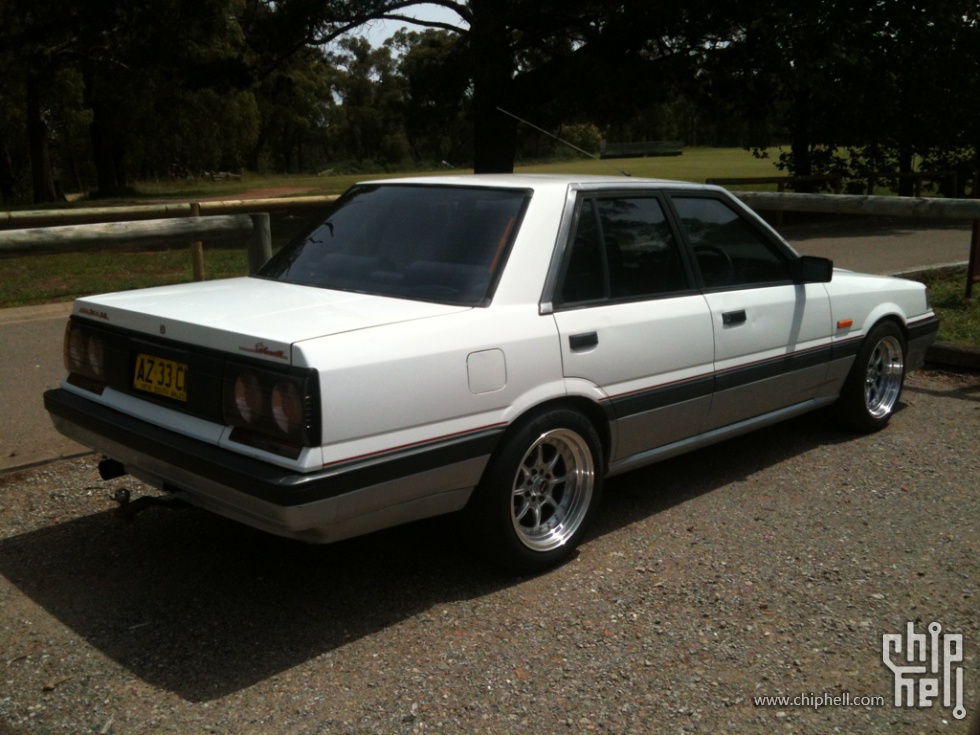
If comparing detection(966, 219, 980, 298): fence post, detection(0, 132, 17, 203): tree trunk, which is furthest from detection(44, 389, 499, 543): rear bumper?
detection(0, 132, 17, 203): tree trunk

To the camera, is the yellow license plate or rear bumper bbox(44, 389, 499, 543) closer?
rear bumper bbox(44, 389, 499, 543)

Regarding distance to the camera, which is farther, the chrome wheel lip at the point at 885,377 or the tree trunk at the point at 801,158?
the tree trunk at the point at 801,158

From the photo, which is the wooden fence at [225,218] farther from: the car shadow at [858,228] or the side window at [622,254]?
the car shadow at [858,228]

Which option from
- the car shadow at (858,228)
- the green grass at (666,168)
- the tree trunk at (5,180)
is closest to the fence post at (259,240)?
the car shadow at (858,228)

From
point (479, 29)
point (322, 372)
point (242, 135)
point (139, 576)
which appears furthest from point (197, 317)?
point (242, 135)

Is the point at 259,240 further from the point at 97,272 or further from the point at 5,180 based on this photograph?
the point at 5,180

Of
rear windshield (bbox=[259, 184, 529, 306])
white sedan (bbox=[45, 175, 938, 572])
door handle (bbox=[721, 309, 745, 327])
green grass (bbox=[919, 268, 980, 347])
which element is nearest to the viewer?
white sedan (bbox=[45, 175, 938, 572])

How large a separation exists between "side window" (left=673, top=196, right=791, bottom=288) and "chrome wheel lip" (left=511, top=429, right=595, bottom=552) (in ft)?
4.04

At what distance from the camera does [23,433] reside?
5672mm

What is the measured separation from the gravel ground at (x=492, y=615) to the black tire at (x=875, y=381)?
693mm

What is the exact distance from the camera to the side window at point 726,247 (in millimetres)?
4988

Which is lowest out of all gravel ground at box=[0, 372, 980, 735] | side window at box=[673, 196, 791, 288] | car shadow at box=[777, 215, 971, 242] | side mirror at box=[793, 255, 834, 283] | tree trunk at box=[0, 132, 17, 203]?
gravel ground at box=[0, 372, 980, 735]

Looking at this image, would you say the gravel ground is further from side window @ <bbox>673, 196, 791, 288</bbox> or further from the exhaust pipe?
side window @ <bbox>673, 196, 791, 288</bbox>

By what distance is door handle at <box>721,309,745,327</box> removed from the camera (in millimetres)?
4898
